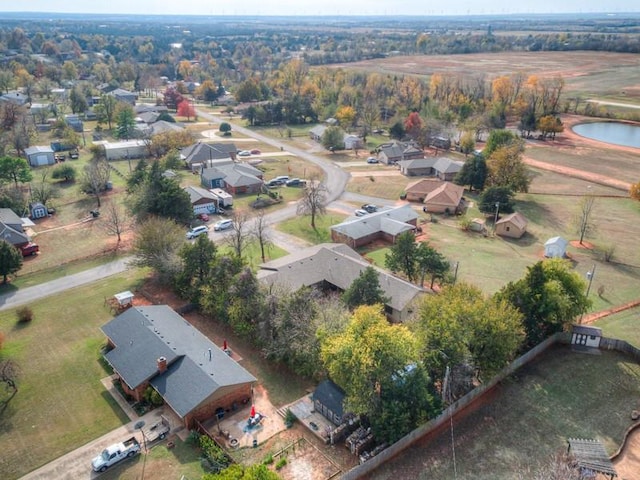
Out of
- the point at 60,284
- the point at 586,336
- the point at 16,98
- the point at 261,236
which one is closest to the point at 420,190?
the point at 261,236

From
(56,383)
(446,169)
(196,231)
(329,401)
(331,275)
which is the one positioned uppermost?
(329,401)

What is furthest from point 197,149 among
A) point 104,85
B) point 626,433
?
point 104,85

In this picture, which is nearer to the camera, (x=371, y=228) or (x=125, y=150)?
(x=371, y=228)

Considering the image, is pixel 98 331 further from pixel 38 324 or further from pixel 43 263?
pixel 43 263

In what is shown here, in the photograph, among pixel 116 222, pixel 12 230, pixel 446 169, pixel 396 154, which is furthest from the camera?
pixel 396 154

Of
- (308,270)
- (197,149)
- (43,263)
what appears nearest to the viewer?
(308,270)

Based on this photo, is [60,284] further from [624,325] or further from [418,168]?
[418,168]
